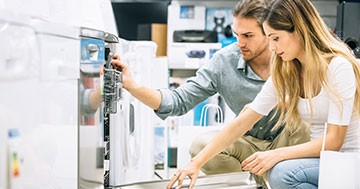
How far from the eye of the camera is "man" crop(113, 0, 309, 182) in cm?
163

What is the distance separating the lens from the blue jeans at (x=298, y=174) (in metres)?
1.29

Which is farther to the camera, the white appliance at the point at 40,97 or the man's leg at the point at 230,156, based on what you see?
the man's leg at the point at 230,156

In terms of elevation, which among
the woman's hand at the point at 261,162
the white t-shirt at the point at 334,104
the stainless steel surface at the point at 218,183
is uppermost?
the white t-shirt at the point at 334,104

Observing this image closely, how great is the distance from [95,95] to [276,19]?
0.54 m

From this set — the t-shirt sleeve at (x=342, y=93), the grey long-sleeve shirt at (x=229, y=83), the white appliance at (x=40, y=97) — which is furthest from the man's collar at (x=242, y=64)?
the white appliance at (x=40, y=97)

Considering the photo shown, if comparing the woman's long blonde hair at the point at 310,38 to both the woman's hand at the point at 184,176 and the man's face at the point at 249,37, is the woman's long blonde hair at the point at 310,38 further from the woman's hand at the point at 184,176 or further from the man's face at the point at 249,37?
the woman's hand at the point at 184,176

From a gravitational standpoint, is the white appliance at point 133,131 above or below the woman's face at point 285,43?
below

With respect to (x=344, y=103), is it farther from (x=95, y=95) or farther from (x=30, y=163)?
(x=30, y=163)

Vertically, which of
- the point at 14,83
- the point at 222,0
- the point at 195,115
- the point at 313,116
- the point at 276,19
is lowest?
the point at 195,115

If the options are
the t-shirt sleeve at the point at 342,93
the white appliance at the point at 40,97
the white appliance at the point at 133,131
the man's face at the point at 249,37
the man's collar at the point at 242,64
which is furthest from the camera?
the man's collar at the point at 242,64

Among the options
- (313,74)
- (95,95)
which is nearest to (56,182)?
(95,95)

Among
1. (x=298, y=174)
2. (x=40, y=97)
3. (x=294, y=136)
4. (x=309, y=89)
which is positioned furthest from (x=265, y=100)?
(x=40, y=97)

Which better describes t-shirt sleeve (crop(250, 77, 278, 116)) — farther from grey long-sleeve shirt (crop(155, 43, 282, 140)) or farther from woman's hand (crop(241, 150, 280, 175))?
grey long-sleeve shirt (crop(155, 43, 282, 140))

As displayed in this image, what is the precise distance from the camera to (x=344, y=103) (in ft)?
4.20
